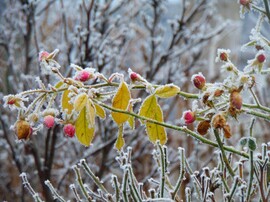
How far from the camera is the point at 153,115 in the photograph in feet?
2.89

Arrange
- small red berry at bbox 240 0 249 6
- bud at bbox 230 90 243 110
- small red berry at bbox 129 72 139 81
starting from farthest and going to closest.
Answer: small red berry at bbox 240 0 249 6, small red berry at bbox 129 72 139 81, bud at bbox 230 90 243 110

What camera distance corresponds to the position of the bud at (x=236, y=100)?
755mm

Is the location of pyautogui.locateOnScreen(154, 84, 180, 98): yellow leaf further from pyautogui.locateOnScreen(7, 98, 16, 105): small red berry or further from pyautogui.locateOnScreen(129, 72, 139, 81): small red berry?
pyautogui.locateOnScreen(7, 98, 16, 105): small red berry

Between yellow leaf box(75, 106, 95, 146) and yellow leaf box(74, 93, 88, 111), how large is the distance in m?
0.04

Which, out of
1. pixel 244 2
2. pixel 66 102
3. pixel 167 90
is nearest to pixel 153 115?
pixel 167 90

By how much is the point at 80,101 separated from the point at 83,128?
0.08 m

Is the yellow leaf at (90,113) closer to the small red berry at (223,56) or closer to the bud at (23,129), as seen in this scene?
the bud at (23,129)

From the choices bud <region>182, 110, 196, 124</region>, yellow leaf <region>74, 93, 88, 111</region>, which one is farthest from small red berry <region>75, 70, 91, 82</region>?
bud <region>182, 110, 196, 124</region>

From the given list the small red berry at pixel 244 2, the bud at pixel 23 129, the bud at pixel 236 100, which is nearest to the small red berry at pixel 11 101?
the bud at pixel 23 129

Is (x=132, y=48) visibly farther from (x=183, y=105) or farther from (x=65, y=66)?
(x=65, y=66)

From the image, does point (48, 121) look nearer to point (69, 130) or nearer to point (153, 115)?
point (69, 130)

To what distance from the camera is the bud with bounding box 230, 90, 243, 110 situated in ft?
2.48

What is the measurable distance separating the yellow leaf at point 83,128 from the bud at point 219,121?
0.71 feet

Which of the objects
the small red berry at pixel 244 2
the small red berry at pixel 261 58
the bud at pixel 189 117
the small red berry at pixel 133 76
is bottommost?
the bud at pixel 189 117
